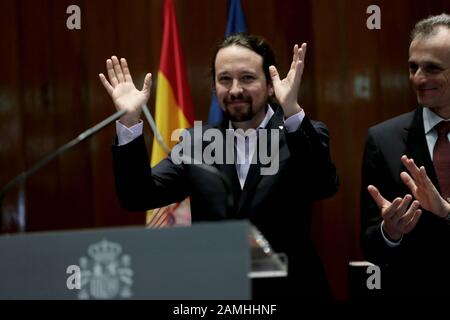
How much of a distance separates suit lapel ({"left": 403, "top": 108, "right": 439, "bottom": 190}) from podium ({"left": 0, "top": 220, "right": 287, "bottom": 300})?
40.3 inches

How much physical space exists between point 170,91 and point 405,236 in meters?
1.43

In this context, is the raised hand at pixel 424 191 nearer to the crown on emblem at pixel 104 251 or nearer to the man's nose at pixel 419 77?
the man's nose at pixel 419 77

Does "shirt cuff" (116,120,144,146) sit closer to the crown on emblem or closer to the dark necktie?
the crown on emblem

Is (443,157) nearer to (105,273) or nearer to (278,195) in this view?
(278,195)

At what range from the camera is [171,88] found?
131 inches

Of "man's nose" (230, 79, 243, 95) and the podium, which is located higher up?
"man's nose" (230, 79, 243, 95)

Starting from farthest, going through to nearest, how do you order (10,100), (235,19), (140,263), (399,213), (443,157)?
(10,100)
(235,19)
(443,157)
(399,213)
(140,263)

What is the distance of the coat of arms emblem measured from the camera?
4.63ft

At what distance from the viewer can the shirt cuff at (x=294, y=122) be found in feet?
7.10

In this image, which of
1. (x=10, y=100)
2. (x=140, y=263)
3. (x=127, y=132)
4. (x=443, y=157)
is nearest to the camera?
(x=140, y=263)

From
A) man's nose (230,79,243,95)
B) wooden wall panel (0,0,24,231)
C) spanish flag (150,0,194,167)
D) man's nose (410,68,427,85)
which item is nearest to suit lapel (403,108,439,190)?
man's nose (410,68,427,85)

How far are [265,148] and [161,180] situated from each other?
15.0 inches

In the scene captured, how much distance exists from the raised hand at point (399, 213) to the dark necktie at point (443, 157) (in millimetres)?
193

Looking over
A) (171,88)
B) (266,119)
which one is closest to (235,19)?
(171,88)
